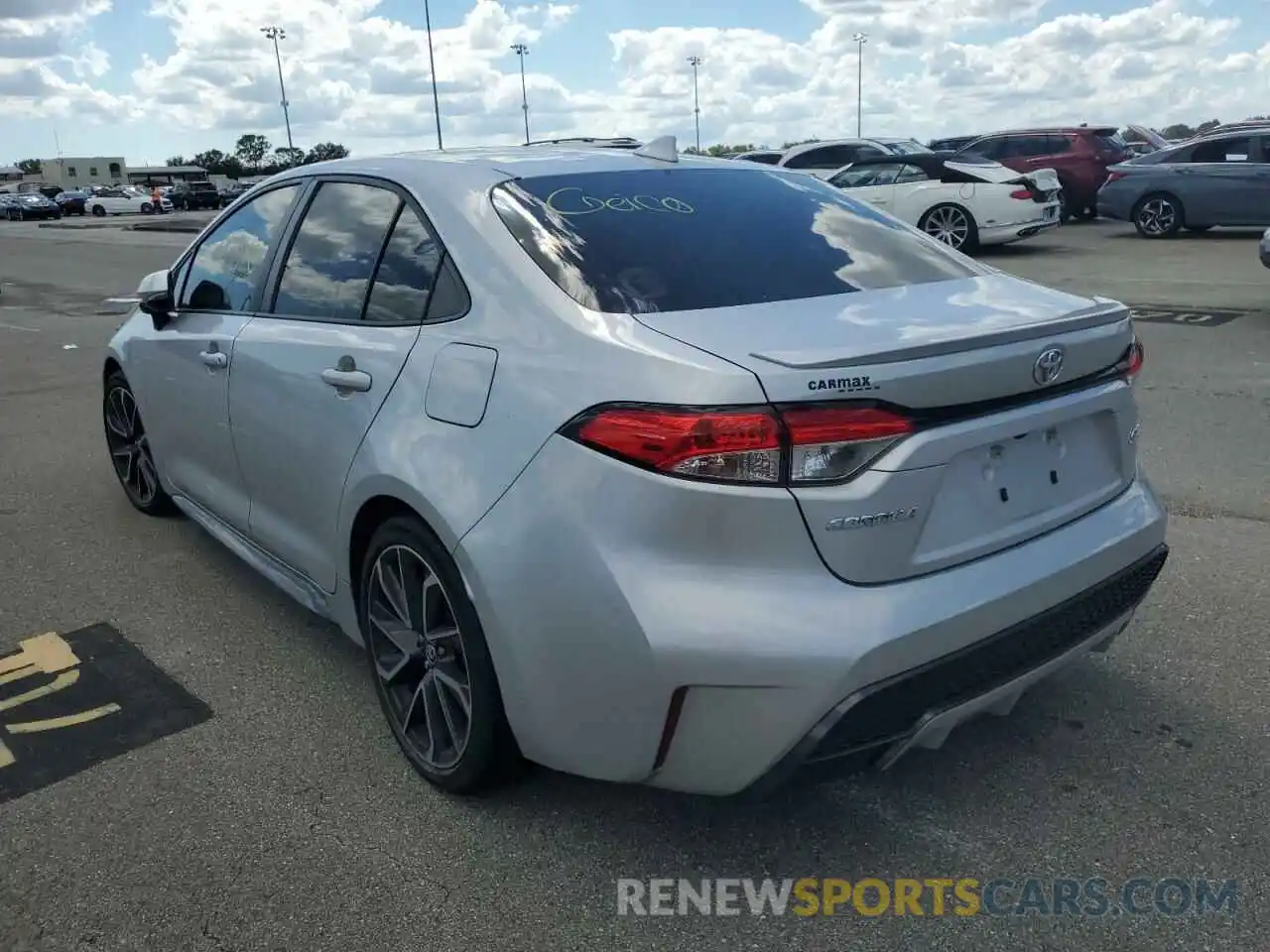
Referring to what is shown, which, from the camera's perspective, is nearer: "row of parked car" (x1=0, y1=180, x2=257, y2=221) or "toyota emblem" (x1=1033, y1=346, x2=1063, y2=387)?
"toyota emblem" (x1=1033, y1=346, x2=1063, y2=387)

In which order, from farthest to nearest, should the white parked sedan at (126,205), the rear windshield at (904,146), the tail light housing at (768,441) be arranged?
the white parked sedan at (126,205) → the rear windshield at (904,146) → the tail light housing at (768,441)

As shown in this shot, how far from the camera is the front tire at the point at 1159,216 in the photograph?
57.3 ft

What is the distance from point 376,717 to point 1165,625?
2.62 meters

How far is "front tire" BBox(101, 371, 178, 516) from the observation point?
510 centimetres

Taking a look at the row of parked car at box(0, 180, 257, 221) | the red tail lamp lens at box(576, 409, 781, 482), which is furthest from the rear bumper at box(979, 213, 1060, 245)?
the row of parked car at box(0, 180, 257, 221)

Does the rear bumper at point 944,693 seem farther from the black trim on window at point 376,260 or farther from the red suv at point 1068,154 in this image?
the red suv at point 1068,154

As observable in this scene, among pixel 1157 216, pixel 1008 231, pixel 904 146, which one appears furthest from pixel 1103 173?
pixel 1008 231


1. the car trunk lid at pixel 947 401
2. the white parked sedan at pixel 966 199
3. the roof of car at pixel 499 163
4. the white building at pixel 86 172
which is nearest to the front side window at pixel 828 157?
the white parked sedan at pixel 966 199

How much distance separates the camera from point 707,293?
8.81 ft

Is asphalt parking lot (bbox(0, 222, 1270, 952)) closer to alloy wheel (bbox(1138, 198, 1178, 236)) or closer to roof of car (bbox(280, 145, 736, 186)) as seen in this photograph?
roof of car (bbox(280, 145, 736, 186))

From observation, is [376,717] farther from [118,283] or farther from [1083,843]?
[118,283]

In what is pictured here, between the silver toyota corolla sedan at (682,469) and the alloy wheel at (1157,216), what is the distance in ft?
53.5

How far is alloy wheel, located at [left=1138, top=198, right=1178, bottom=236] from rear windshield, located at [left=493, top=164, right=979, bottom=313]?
1630 cm

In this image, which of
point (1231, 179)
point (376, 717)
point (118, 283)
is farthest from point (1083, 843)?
point (118, 283)
